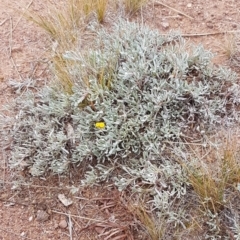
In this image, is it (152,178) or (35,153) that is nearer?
(152,178)

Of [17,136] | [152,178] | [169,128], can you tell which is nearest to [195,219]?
[152,178]

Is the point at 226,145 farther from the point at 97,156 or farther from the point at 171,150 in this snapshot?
the point at 97,156

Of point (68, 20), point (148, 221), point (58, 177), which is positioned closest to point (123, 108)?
point (58, 177)

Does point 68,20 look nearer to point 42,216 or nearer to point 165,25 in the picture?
point 165,25

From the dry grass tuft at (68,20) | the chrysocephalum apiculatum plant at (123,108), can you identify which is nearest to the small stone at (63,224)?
the chrysocephalum apiculatum plant at (123,108)

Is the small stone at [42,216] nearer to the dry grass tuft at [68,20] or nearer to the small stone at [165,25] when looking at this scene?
the dry grass tuft at [68,20]

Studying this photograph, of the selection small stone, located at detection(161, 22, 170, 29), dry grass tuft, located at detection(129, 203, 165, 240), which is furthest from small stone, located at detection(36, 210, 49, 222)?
small stone, located at detection(161, 22, 170, 29)
